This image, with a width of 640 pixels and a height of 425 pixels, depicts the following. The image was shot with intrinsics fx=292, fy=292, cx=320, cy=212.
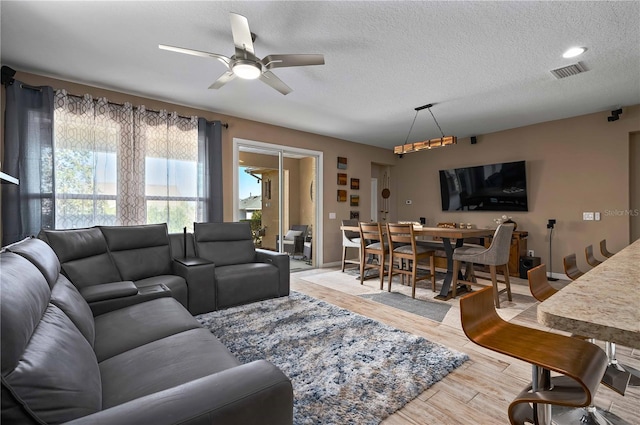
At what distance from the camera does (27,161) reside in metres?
2.99

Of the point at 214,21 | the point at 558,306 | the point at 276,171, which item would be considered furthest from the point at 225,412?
the point at 276,171

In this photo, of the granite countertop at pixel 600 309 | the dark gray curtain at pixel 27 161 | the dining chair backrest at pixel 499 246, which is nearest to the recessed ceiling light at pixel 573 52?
the dining chair backrest at pixel 499 246

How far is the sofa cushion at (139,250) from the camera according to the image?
281 cm

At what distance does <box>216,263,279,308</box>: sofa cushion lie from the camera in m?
3.14

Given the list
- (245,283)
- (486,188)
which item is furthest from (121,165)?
(486,188)

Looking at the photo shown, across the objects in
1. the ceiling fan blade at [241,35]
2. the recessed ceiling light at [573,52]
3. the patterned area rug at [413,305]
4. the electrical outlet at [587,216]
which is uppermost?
the recessed ceiling light at [573,52]

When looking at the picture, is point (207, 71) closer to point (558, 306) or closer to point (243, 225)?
point (243, 225)

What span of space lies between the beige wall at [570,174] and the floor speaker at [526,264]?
1.26 ft

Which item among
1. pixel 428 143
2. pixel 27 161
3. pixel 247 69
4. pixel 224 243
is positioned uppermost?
pixel 247 69

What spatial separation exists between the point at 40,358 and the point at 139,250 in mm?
2438

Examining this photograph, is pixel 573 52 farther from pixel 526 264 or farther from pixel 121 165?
pixel 121 165

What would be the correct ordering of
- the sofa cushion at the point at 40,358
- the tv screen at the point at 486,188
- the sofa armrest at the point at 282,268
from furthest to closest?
the tv screen at the point at 486,188
the sofa armrest at the point at 282,268
the sofa cushion at the point at 40,358

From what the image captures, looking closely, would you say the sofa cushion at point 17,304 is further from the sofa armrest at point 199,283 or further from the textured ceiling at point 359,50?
the textured ceiling at point 359,50

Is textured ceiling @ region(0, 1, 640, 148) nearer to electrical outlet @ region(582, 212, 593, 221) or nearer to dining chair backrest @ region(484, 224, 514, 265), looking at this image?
electrical outlet @ region(582, 212, 593, 221)
